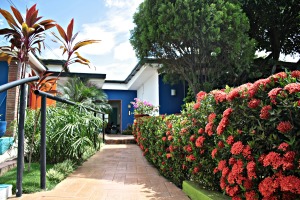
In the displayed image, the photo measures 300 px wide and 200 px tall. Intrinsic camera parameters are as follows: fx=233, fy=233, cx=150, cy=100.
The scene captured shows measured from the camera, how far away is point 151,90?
1170 centimetres

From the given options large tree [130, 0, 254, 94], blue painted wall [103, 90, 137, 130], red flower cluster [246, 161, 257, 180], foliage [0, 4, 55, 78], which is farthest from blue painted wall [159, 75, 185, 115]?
red flower cluster [246, 161, 257, 180]

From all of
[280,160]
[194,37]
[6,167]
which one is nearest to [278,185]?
[280,160]

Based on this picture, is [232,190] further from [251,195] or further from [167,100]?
[167,100]

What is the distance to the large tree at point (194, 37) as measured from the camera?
636cm

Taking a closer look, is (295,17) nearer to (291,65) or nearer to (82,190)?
(291,65)

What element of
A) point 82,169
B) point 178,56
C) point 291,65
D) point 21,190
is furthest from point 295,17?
point 21,190

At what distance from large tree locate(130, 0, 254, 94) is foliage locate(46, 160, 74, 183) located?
454 centimetres

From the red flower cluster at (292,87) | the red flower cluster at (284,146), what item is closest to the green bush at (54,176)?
the red flower cluster at (284,146)

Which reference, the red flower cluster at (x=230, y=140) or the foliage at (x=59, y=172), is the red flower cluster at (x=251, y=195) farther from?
the foliage at (x=59, y=172)

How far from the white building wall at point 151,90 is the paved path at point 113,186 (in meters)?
6.48

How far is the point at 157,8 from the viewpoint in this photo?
268 inches

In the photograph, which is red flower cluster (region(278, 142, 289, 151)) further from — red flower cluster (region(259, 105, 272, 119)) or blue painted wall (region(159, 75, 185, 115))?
blue painted wall (region(159, 75, 185, 115))

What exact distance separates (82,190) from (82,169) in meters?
1.37

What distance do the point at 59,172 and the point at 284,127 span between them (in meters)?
2.87
